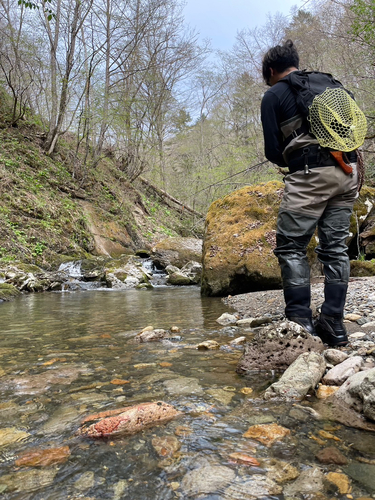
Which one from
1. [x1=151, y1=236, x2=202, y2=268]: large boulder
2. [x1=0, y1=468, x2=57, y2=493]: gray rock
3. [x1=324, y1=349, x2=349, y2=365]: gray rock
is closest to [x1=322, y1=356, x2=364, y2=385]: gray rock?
[x1=324, y1=349, x2=349, y2=365]: gray rock

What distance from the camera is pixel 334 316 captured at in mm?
2410

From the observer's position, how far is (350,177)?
2.44 meters

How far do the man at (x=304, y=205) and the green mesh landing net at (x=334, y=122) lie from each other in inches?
2.8

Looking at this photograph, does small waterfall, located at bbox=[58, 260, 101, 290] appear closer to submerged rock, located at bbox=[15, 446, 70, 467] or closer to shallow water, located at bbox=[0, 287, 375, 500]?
shallow water, located at bbox=[0, 287, 375, 500]

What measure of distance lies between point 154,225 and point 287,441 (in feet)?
58.5

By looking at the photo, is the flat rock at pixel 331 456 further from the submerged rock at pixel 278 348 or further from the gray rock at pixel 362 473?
the submerged rock at pixel 278 348

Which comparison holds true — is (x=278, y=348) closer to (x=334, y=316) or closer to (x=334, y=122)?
(x=334, y=316)

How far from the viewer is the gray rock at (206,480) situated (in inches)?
41.6

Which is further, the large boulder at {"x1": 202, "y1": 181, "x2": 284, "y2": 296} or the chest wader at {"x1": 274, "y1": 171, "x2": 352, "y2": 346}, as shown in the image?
the large boulder at {"x1": 202, "y1": 181, "x2": 284, "y2": 296}

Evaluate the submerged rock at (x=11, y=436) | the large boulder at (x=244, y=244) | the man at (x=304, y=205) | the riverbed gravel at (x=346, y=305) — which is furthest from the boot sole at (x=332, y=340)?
the large boulder at (x=244, y=244)

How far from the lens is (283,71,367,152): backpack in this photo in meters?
2.31

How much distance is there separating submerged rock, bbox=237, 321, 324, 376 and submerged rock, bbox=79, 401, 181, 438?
766 mm

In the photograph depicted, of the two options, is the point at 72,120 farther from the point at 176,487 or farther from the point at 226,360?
the point at 176,487

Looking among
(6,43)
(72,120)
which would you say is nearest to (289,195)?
(72,120)
